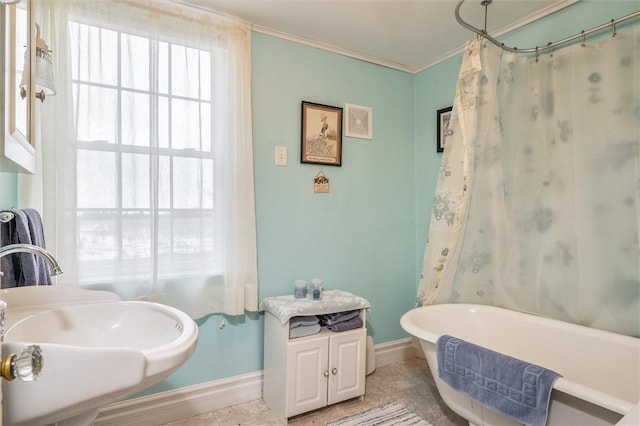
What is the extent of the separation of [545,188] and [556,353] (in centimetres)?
90

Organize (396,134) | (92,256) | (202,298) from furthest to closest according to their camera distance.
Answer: (396,134) < (202,298) < (92,256)

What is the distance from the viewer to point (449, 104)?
104 inches

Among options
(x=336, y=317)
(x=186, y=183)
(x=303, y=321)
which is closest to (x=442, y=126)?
(x=336, y=317)

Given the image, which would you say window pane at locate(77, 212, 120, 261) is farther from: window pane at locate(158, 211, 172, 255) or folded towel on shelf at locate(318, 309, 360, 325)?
folded towel on shelf at locate(318, 309, 360, 325)

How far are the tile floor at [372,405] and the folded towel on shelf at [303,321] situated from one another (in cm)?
54

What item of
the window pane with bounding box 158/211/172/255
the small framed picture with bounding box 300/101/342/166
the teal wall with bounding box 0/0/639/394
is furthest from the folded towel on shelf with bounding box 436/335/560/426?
the window pane with bounding box 158/211/172/255

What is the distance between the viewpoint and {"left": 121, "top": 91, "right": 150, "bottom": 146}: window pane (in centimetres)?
181

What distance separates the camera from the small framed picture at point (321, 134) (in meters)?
2.38

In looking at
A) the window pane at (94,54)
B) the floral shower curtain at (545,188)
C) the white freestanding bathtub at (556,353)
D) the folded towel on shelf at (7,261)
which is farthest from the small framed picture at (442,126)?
the folded towel on shelf at (7,261)

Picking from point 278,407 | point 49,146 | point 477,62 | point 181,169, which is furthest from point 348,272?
point 49,146

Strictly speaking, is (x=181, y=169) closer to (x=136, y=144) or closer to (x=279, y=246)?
(x=136, y=144)

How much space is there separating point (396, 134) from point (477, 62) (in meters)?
0.98

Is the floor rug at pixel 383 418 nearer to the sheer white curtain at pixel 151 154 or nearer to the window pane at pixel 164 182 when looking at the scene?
the sheer white curtain at pixel 151 154

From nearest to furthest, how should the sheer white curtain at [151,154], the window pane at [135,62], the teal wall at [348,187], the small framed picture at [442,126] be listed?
the sheer white curtain at [151,154]
the window pane at [135,62]
the teal wall at [348,187]
the small framed picture at [442,126]
